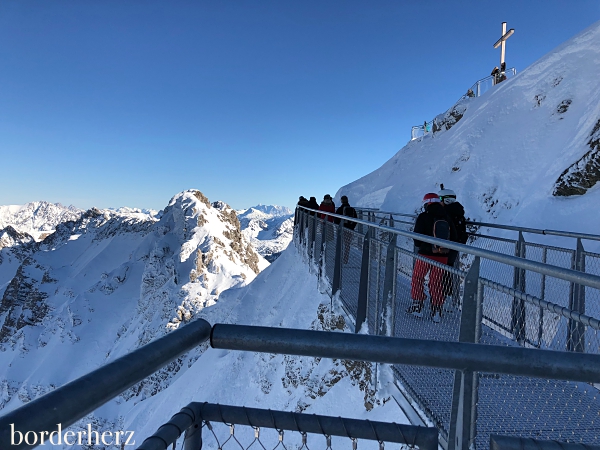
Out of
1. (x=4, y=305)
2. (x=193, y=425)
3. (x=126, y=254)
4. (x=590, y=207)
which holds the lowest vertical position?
(x=4, y=305)

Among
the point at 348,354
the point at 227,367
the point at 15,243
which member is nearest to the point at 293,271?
the point at 227,367

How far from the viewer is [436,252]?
17.6 ft

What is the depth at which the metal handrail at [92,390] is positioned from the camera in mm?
806

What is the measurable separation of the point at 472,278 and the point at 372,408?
5132 mm

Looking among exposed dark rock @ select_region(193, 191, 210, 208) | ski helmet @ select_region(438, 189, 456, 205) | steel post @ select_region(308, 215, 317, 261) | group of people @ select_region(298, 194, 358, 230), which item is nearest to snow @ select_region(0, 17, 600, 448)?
steel post @ select_region(308, 215, 317, 261)

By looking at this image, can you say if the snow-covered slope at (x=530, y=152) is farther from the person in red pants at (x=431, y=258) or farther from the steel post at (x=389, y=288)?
the steel post at (x=389, y=288)

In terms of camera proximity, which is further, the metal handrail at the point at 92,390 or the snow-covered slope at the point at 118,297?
the snow-covered slope at the point at 118,297

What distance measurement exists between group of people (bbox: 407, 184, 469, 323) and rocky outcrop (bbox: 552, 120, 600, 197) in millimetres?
6648

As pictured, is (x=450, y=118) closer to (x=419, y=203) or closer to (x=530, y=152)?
(x=419, y=203)

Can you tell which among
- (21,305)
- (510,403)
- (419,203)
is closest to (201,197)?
(21,305)

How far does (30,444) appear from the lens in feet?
2.68

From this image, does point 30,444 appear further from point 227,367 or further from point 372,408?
point 227,367

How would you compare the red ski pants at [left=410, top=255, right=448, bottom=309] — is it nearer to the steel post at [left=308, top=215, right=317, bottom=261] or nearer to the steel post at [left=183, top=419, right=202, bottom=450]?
the steel post at [left=183, top=419, right=202, bottom=450]

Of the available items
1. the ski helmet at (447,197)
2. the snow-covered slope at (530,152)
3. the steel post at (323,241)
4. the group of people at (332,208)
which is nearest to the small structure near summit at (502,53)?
the snow-covered slope at (530,152)
